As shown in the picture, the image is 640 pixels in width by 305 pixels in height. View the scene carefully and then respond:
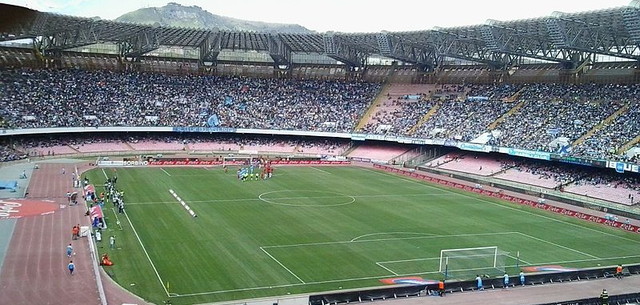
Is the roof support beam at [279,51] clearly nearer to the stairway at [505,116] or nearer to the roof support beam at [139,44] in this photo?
the roof support beam at [139,44]

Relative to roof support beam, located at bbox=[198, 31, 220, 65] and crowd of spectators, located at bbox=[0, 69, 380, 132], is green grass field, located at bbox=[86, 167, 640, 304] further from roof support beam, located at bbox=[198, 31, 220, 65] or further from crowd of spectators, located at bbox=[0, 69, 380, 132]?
roof support beam, located at bbox=[198, 31, 220, 65]

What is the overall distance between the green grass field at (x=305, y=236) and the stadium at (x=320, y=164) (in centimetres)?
19

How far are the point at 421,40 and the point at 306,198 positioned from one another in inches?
1625

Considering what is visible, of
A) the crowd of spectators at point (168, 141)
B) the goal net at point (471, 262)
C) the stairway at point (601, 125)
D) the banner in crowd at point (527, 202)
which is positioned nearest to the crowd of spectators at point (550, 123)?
the stairway at point (601, 125)

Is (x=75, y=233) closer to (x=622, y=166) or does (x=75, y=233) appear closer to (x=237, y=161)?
(x=237, y=161)

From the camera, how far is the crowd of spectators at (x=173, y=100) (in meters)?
77.8

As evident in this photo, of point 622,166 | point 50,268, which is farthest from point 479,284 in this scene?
point 622,166

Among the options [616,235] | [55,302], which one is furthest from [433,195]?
[55,302]

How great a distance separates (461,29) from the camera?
7494 centimetres

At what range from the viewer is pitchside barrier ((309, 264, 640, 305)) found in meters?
24.4

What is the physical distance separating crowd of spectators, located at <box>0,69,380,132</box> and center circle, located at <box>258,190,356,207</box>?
34.9m

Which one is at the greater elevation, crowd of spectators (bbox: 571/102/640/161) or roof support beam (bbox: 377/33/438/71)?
roof support beam (bbox: 377/33/438/71)

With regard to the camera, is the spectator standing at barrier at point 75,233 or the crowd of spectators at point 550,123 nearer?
the spectator standing at barrier at point 75,233

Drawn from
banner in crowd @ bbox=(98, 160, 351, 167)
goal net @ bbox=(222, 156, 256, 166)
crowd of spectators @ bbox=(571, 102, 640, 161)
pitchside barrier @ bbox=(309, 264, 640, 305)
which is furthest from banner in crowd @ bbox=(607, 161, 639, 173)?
goal net @ bbox=(222, 156, 256, 166)
